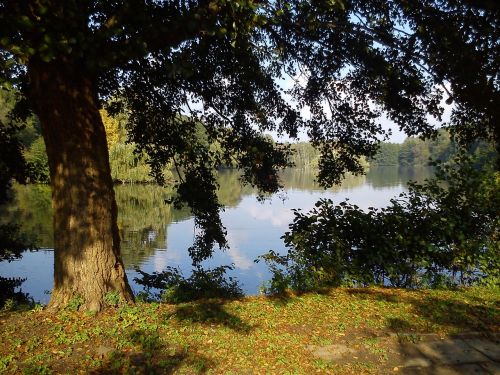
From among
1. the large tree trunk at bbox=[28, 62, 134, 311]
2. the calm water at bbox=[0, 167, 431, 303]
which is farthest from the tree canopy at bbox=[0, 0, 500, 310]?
the calm water at bbox=[0, 167, 431, 303]

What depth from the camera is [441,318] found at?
534cm

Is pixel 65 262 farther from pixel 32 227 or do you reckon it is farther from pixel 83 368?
pixel 32 227

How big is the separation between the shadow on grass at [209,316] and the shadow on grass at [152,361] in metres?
0.74

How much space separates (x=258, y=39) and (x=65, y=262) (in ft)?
23.1

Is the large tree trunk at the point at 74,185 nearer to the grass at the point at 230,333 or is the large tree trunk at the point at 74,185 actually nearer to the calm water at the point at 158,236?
the grass at the point at 230,333

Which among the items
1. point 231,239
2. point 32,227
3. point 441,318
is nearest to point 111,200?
point 441,318

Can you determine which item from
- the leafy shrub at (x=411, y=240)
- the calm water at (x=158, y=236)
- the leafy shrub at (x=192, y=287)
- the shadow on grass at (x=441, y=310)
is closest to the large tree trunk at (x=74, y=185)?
the leafy shrub at (x=192, y=287)

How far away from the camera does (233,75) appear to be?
9.16 metres

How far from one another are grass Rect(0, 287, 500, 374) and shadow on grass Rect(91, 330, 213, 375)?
1 cm

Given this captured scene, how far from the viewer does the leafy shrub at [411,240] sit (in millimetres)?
7820

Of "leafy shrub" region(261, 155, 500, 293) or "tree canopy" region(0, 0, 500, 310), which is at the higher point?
"tree canopy" region(0, 0, 500, 310)

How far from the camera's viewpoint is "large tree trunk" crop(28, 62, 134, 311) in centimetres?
489

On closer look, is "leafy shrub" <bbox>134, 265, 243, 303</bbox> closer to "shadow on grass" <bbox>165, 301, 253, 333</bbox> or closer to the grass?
"shadow on grass" <bbox>165, 301, 253, 333</bbox>

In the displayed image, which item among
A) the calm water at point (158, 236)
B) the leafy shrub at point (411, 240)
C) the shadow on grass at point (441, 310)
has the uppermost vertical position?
the leafy shrub at point (411, 240)
